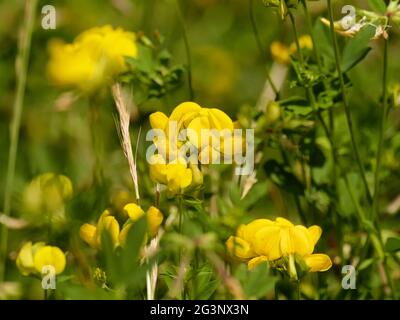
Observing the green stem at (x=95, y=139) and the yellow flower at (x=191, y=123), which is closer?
the yellow flower at (x=191, y=123)

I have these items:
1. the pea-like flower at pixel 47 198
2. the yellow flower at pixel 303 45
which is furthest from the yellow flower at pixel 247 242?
the yellow flower at pixel 303 45

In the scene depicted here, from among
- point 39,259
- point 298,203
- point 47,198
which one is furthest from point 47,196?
point 298,203

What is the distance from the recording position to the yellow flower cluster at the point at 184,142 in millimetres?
1559

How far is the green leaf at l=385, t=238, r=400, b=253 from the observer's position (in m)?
1.71

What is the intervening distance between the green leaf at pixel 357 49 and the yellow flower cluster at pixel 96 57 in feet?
1.67

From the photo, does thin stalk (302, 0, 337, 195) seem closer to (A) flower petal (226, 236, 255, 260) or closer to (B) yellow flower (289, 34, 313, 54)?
(B) yellow flower (289, 34, 313, 54)

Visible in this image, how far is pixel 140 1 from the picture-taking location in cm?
334

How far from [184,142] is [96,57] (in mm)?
659

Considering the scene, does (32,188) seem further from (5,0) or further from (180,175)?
(5,0)

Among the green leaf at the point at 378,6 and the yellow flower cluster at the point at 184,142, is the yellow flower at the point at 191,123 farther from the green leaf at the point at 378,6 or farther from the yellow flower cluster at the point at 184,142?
the green leaf at the point at 378,6

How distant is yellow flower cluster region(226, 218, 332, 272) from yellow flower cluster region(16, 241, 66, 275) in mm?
337

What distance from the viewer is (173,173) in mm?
1547

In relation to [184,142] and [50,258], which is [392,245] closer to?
[184,142]
